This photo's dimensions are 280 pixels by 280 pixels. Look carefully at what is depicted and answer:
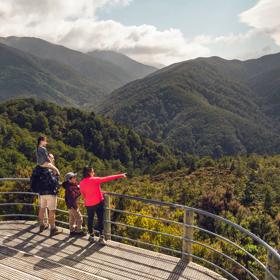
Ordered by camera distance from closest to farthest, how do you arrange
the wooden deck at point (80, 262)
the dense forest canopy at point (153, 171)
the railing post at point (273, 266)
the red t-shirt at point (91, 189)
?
the railing post at point (273, 266), the wooden deck at point (80, 262), the red t-shirt at point (91, 189), the dense forest canopy at point (153, 171)

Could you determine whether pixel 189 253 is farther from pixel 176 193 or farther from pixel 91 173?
pixel 176 193

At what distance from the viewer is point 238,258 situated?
11320 mm

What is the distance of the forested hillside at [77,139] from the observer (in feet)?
253

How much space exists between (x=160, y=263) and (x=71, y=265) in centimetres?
155

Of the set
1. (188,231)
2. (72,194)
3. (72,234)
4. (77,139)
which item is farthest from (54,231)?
(77,139)

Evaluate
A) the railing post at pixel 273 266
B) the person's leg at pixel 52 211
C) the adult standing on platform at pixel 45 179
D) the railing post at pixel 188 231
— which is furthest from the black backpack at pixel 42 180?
the railing post at pixel 273 266

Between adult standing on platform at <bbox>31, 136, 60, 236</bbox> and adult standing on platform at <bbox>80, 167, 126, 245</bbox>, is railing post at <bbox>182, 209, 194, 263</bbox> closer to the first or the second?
adult standing on platform at <bbox>80, 167, 126, 245</bbox>

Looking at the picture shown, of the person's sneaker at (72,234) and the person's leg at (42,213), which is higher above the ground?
the person's leg at (42,213)

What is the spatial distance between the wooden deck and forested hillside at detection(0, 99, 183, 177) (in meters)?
64.5

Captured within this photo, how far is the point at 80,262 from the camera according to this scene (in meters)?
6.03

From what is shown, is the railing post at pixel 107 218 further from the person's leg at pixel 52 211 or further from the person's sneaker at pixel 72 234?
the person's leg at pixel 52 211

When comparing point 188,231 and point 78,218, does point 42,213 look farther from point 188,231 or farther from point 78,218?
point 188,231

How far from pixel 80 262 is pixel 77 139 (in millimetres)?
88704

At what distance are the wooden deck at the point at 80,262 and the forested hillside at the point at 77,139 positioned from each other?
212 ft
